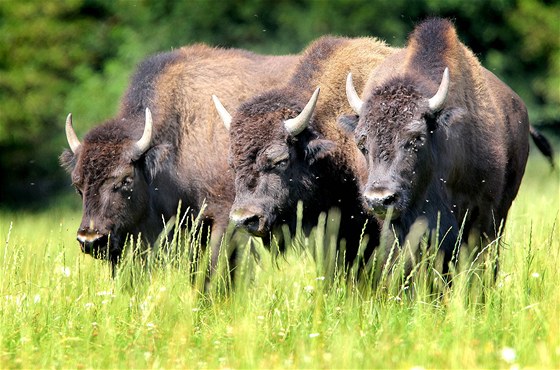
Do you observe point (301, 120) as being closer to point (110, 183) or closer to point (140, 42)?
point (110, 183)

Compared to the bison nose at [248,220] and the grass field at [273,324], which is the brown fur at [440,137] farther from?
the bison nose at [248,220]

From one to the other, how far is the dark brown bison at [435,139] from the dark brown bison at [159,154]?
169 centimetres

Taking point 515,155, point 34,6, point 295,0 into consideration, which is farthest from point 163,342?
point 34,6

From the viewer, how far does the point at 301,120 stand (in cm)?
812

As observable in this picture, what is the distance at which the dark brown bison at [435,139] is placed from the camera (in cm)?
733

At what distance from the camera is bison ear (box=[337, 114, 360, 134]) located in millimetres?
7809

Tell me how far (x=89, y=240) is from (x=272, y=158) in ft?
5.61

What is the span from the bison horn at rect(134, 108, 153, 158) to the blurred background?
14555 mm

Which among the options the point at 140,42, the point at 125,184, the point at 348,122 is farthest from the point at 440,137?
the point at 140,42

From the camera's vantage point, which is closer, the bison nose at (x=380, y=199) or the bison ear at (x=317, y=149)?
the bison nose at (x=380, y=199)

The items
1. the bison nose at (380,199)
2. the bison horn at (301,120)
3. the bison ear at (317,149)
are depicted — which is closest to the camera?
the bison nose at (380,199)

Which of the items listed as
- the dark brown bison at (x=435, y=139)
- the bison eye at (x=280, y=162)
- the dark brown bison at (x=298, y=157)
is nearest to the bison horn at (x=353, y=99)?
the dark brown bison at (x=435, y=139)

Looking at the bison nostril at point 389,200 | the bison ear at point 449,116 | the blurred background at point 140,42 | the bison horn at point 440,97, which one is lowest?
the blurred background at point 140,42

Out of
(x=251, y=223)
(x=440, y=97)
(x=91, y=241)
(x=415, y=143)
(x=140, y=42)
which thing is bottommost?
(x=140, y=42)
